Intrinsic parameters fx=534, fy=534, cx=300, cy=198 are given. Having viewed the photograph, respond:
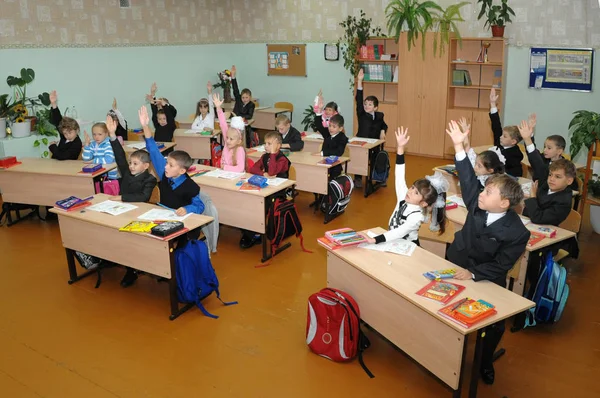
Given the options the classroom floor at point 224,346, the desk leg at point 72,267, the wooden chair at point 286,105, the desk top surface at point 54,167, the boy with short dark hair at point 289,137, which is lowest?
the classroom floor at point 224,346

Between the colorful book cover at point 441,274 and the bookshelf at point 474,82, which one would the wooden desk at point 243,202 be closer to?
the colorful book cover at point 441,274

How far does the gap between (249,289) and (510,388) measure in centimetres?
226

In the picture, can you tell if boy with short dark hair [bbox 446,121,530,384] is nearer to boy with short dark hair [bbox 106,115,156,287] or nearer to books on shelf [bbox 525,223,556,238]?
books on shelf [bbox 525,223,556,238]

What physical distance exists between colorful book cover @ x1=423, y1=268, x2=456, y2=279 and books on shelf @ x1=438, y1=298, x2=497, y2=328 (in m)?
0.29

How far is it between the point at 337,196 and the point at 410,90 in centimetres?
399

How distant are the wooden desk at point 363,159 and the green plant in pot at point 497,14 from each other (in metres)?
2.86

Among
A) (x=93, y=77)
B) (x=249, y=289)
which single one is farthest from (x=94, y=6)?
(x=249, y=289)

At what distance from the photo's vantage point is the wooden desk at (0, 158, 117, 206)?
19.4 feet

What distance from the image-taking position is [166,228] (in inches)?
158

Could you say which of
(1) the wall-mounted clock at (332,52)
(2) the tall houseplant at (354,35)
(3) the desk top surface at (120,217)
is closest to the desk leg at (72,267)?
(3) the desk top surface at (120,217)

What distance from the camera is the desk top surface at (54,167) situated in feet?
19.4

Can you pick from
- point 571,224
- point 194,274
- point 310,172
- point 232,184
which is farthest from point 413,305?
point 310,172

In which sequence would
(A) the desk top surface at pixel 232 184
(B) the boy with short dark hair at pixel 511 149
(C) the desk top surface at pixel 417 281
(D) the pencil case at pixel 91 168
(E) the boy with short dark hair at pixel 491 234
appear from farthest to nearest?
1. (D) the pencil case at pixel 91 168
2. (B) the boy with short dark hair at pixel 511 149
3. (A) the desk top surface at pixel 232 184
4. (E) the boy with short dark hair at pixel 491 234
5. (C) the desk top surface at pixel 417 281

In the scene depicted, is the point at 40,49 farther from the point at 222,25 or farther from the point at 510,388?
the point at 510,388
